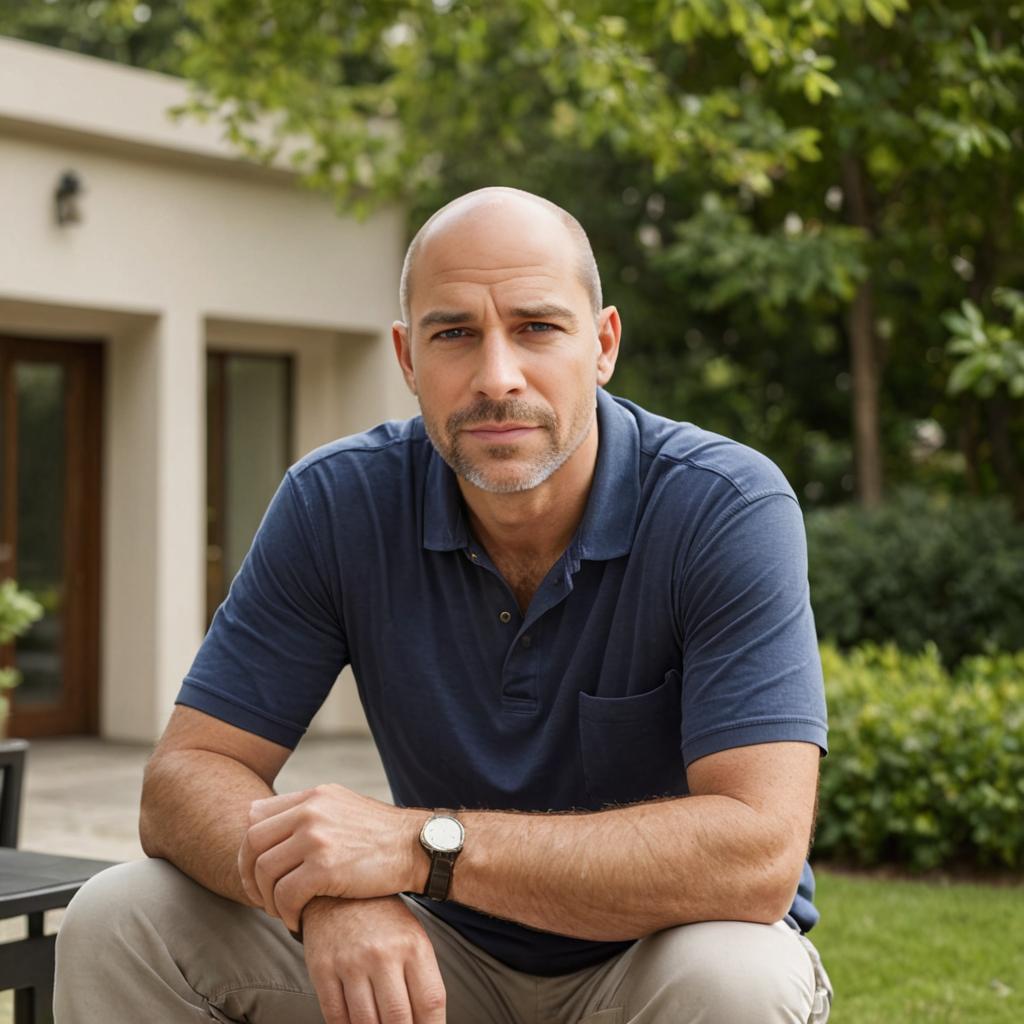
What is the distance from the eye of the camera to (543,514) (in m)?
2.42

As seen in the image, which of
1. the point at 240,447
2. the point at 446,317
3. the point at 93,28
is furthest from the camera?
the point at 93,28

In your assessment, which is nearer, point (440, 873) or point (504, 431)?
point (440, 873)

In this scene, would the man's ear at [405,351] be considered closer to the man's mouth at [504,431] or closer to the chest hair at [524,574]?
the man's mouth at [504,431]

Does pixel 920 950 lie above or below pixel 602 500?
below

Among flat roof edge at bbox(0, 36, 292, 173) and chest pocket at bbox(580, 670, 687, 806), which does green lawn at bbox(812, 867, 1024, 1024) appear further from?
flat roof edge at bbox(0, 36, 292, 173)

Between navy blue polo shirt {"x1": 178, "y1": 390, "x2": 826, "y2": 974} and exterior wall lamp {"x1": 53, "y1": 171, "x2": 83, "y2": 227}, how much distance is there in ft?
23.7

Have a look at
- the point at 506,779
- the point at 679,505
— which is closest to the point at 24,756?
the point at 506,779

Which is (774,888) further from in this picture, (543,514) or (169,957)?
(169,957)

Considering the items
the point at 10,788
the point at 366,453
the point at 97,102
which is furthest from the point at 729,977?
the point at 97,102

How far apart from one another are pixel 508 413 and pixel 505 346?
10 centimetres

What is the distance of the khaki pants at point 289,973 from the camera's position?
6.36ft

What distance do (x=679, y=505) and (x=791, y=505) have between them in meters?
0.17

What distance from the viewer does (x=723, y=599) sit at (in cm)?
216

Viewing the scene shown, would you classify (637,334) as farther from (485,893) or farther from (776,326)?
(485,893)
